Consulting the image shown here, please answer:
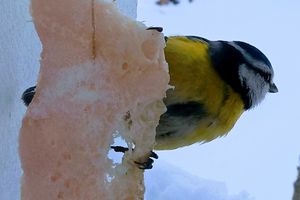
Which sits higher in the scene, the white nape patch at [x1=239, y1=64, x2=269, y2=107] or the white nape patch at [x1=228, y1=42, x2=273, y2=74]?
the white nape patch at [x1=228, y1=42, x2=273, y2=74]

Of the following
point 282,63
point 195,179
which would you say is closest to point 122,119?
point 195,179

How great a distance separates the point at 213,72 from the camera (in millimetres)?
1217

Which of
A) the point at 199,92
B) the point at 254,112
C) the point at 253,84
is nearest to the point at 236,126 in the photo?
the point at 254,112

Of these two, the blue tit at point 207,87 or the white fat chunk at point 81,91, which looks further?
the blue tit at point 207,87

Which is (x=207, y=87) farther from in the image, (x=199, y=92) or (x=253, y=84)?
(x=253, y=84)

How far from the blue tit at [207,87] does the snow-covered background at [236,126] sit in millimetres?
247

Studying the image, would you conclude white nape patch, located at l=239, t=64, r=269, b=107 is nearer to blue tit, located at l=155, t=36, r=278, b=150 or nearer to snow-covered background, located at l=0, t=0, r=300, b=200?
blue tit, located at l=155, t=36, r=278, b=150

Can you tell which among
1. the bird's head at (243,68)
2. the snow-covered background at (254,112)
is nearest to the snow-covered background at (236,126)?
the snow-covered background at (254,112)

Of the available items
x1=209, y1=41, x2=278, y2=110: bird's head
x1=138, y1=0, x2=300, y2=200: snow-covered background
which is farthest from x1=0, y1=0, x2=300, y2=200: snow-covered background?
Answer: x1=209, y1=41, x2=278, y2=110: bird's head

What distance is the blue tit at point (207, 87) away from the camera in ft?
3.75

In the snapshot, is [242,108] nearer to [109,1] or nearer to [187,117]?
[187,117]

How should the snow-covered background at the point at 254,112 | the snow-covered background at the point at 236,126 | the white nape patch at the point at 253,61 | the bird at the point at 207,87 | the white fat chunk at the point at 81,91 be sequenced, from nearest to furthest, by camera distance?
1. the white fat chunk at the point at 81,91
2. the snow-covered background at the point at 236,126
3. the bird at the point at 207,87
4. the white nape patch at the point at 253,61
5. the snow-covered background at the point at 254,112

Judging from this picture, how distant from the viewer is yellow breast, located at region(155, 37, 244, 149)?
3.77ft

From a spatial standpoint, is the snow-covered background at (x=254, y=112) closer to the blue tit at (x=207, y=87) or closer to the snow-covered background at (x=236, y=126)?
the snow-covered background at (x=236, y=126)
